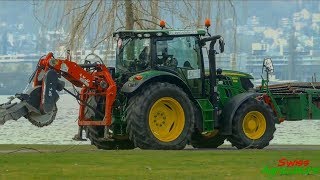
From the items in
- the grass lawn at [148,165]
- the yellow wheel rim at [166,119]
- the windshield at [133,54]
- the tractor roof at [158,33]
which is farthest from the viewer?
the windshield at [133,54]

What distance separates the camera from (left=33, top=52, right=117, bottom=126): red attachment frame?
23438 mm

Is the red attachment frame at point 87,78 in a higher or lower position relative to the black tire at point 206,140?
higher

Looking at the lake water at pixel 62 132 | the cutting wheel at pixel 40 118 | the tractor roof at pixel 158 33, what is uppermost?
the tractor roof at pixel 158 33

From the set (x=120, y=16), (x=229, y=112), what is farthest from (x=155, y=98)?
(x=120, y=16)

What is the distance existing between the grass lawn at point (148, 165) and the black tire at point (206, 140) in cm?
468

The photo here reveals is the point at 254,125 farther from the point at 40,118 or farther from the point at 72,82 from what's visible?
the point at 40,118

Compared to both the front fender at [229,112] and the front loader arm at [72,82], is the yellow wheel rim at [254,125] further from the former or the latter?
the front loader arm at [72,82]

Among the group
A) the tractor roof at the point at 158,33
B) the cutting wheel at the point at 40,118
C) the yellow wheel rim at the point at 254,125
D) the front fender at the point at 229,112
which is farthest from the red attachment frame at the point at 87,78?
the yellow wheel rim at the point at 254,125

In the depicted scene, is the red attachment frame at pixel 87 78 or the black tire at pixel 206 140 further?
the black tire at pixel 206 140

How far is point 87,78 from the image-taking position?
2416cm

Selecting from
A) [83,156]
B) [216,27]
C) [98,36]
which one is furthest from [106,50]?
[83,156]

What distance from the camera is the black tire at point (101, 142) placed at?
25.3 meters

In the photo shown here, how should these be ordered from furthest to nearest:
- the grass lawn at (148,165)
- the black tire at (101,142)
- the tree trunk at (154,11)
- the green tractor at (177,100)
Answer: the tree trunk at (154,11), the black tire at (101,142), the green tractor at (177,100), the grass lawn at (148,165)

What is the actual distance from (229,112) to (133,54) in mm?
2772
